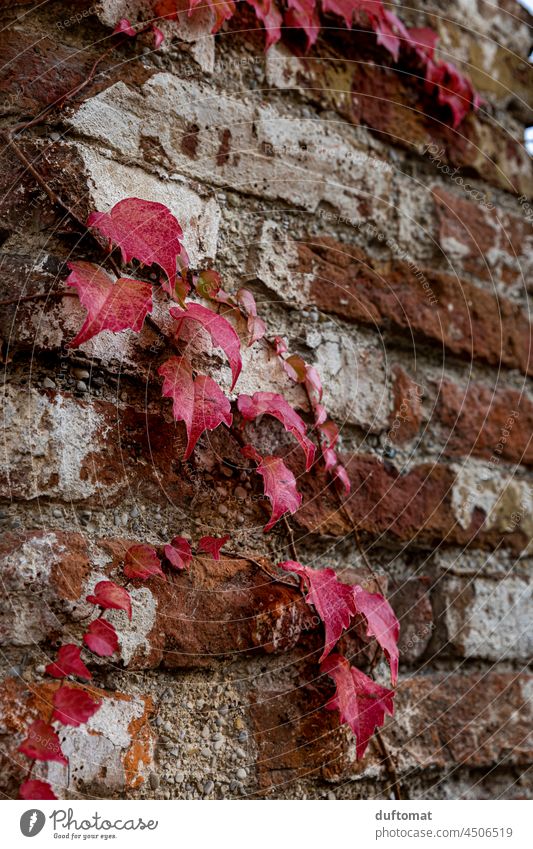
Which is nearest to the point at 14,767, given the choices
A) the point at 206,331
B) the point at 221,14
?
the point at 206,331

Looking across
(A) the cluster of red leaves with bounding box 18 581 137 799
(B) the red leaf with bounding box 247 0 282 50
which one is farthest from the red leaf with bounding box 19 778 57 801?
(B) the red leaf with bounding box 247 0 282 50

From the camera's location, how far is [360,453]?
1019mm

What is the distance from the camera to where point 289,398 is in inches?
38.0

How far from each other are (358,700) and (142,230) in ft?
2.02

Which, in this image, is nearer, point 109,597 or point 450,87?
point 109,597

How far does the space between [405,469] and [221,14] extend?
2.18 feet

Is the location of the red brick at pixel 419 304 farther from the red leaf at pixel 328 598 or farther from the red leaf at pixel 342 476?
the red leaf at pixel 328 598

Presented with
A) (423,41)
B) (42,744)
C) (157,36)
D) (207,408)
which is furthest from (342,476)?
(423,41)

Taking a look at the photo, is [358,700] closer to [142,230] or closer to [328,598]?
[328,598]

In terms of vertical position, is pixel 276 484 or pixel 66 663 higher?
pixel 276 484

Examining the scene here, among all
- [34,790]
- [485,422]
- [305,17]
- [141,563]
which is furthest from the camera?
[485,422]

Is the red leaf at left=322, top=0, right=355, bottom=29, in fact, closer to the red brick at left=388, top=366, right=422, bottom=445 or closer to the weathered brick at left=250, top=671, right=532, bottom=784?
the red brick at left=388, top=366, right=422, bottom=445
